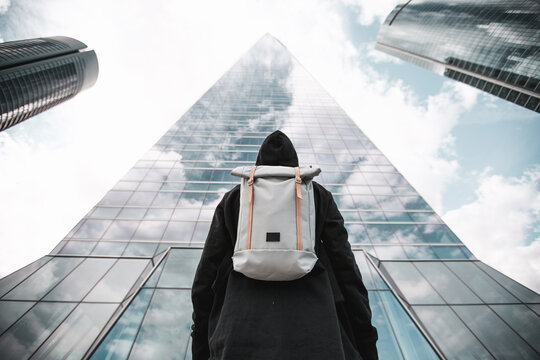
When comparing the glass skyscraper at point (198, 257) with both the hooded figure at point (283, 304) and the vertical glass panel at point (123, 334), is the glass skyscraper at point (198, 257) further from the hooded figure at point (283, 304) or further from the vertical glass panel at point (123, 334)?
the hooded figure at point (283, 304)

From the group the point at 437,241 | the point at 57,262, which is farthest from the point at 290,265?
the point at 437,241

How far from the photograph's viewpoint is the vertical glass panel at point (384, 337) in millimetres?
4686

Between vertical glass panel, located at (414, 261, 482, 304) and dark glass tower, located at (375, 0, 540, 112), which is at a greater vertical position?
dark glass tower, located at (375, 0, 540, 112)

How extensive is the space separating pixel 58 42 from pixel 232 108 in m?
61.7

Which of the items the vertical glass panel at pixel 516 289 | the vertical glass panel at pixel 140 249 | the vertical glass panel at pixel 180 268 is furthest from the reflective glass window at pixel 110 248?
the vertical glass panel at pixel 516 289

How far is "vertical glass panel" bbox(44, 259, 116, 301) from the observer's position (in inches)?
263

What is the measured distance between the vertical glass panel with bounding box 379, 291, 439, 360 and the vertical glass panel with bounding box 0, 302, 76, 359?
8.88 meters

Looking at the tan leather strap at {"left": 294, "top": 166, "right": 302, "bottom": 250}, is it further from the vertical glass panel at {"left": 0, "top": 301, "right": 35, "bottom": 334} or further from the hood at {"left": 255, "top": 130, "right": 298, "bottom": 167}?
the vertical glass panel at {"left": 0, "top": 301, "right": 35, "bottom": 334}

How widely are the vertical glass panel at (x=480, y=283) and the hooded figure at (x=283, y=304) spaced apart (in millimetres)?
8154

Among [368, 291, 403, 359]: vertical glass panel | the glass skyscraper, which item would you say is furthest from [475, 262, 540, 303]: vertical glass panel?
[368, 291, 403, 359]: vertical glass panel

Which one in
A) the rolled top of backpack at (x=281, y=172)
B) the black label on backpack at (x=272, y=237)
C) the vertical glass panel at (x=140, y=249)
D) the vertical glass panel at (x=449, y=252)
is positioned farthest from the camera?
the vertical glass panel at (x=449, y=252)

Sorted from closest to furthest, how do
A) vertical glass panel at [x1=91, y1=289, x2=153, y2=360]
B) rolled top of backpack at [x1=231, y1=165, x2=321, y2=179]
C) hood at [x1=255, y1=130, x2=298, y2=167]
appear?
rolled top of backpack at [x1=231, y1=165, x2=321, y2=179] → hood at [x1=255, y1=130, x2=298, y2=167] → vertical glass panel at [x1=91, y1=289, x2=153, y2=360]

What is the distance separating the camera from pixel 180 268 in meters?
6.46

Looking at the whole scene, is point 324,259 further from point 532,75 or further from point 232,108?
point 532,75
